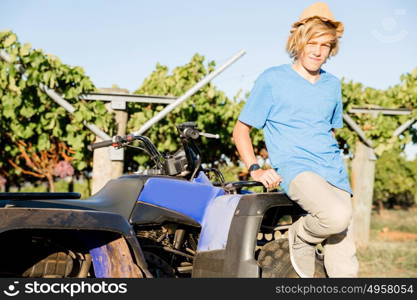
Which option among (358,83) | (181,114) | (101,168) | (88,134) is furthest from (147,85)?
(358,83)

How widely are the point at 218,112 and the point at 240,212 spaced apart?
16.9ft

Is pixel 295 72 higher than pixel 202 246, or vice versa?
pixel 295 72

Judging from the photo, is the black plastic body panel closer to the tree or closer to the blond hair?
the blond hair

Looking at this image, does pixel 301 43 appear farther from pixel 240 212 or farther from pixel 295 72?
pixel 240 212

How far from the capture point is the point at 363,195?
26.5ft

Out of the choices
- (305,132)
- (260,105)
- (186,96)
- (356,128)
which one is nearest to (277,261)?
(305,132)

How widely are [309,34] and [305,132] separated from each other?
1.56 ft

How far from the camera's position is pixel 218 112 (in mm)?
7645

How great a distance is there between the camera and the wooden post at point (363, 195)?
8.07m

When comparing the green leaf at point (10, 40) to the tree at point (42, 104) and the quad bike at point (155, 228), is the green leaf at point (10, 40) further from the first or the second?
the quad bike at point (155, 228)

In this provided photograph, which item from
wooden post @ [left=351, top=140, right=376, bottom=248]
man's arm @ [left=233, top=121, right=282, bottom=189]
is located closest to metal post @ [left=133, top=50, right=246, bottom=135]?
wooden post @ [left=351, top=140, right=376, bottom=248]

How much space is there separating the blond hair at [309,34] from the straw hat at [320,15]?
0.02 m

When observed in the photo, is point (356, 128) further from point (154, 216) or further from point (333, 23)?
point (154, 216)

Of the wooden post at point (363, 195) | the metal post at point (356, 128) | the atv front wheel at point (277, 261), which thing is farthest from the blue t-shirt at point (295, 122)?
the wooden post at point (363, 195)
